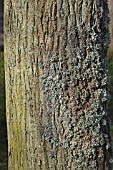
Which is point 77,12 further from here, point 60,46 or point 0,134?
point 0,134

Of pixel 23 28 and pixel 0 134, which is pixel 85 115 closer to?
pixel 23 28

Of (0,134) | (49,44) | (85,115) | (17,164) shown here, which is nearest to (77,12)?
(49,44)

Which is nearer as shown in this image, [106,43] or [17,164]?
[106,43]

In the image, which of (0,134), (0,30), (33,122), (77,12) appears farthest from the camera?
(0,30)

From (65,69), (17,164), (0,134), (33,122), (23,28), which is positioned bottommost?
(0,134)

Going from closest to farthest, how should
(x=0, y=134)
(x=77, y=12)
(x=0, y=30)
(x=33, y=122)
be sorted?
(x=77, y=12), (x=33, y=122), (x=0, y=134), (x=0, y=30)

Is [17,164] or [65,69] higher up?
[65,69]

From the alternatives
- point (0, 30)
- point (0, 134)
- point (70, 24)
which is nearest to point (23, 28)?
point (70, 24)
